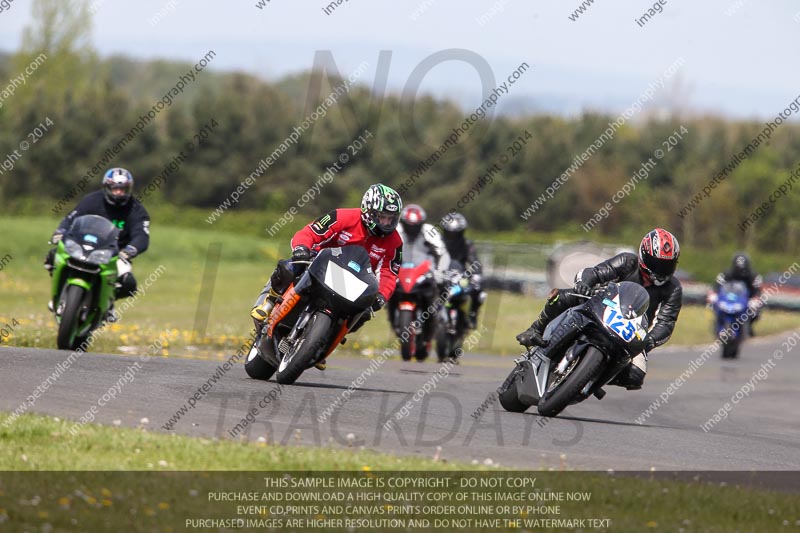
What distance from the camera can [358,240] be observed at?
11.4 meters

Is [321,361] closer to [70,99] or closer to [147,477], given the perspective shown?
[147,477]

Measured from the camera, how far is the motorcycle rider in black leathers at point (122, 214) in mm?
14320

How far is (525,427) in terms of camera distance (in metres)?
10.1

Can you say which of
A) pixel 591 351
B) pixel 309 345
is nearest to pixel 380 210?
pixel 309 345

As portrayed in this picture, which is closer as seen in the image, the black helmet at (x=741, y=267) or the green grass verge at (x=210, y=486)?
the green grass verge at (x=210, y=486)

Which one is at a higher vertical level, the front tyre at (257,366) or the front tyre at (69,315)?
the front tyre at (257,366)

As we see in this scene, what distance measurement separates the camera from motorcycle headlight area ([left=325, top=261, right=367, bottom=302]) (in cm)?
1045

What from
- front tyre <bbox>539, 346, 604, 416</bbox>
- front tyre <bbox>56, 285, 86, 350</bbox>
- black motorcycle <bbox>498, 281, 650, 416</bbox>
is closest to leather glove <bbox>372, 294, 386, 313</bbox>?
black motorcycle <bbox>498, 281, 650, 416</bbox>

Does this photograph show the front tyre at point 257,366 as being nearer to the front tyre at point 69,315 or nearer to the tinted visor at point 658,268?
the front tyre at point 69,315

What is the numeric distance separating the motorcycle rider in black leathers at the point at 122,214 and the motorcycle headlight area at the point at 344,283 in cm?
444

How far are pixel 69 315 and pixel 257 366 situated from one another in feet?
9.51

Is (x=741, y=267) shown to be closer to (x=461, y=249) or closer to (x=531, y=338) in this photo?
(x=461, y=249)

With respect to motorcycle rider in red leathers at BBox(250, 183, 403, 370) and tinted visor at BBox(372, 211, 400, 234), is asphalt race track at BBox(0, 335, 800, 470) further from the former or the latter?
tinted visor at BBox(372, 211, 400, 234)

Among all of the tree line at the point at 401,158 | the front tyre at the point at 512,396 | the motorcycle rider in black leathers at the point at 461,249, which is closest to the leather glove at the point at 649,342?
the front tyre at the point at 512,396
